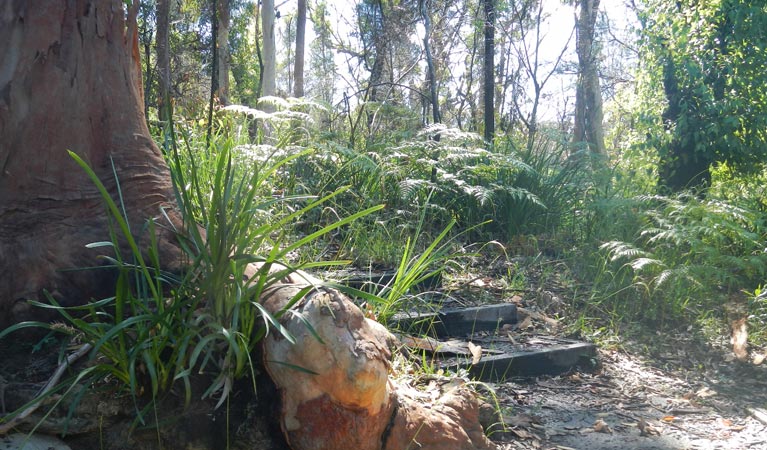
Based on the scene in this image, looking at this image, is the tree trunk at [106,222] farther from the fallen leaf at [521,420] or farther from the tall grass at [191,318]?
the fallen leaf at [521,420]

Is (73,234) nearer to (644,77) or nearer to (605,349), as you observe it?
(605,349)

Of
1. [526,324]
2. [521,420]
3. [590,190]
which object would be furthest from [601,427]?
[590,190]

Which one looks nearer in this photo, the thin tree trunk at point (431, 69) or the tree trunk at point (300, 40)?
the thin tree trunk at point (431, 69)

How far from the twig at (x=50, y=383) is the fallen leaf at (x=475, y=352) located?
2.37 metres

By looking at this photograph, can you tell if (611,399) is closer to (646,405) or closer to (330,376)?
(646,405)

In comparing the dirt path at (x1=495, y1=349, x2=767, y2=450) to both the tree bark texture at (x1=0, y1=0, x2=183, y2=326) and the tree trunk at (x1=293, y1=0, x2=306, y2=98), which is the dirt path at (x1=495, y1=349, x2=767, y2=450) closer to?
the tree bark texture at (x1=0, y1=0, x2=183, y2=326)

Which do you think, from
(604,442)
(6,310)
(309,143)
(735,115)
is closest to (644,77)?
(735,115)

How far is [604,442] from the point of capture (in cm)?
362

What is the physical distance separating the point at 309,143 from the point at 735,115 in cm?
474

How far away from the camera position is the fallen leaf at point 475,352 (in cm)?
421

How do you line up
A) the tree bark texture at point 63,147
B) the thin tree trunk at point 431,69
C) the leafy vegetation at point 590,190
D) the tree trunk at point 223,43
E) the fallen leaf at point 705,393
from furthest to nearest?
the tree trunk at point 223,43 → the thin tree trunk at point 431,69 → the leafy vegetation at point 590,190 → the fallen leaf at point 705,393 → the tree bark texture at point 63,147

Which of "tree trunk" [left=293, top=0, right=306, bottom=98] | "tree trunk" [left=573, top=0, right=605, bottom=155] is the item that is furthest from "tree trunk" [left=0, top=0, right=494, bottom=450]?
"tree trunk" [left=293, top=0, right=306, bottom=98]

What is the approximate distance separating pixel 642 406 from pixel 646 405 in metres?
0.05

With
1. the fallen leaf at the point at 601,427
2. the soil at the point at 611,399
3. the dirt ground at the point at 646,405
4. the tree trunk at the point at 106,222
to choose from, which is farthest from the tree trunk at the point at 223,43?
the fallen leaf at the point at 601,427
